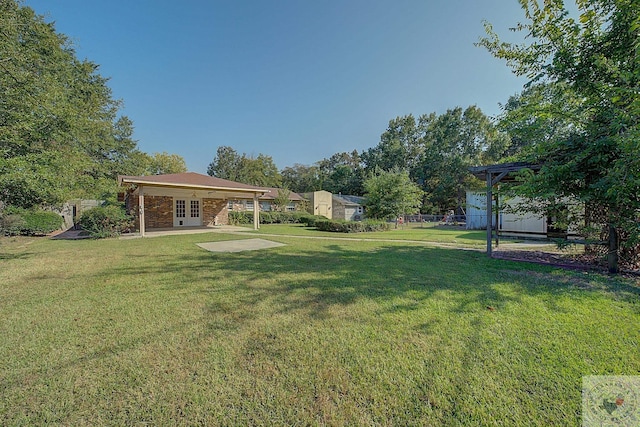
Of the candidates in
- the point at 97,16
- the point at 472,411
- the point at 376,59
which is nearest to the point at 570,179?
the point at 472,411

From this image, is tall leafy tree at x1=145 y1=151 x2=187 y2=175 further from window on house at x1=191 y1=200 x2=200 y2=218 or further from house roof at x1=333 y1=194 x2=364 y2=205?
house roof at x1=333 y1=194 x2=364 y2=205

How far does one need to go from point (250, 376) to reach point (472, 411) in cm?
174

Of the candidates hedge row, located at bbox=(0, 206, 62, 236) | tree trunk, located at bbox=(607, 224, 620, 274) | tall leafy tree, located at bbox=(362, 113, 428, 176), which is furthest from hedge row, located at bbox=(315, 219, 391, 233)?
tall leafy tree, located at bbox=(362, 113, 428, 176)

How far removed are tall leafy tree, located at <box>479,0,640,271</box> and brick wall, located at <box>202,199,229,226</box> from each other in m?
18.4

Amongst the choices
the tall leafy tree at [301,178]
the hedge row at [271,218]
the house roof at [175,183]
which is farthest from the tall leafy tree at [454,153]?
the house roof at [175,183]

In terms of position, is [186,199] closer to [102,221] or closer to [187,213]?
[187,213]

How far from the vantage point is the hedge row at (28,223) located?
11.6m

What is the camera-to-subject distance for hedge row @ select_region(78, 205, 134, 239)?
11047mm

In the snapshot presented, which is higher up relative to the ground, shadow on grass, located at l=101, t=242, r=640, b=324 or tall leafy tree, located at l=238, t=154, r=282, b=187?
tall leafy tree, located at l=238, t=154, r=282, b=187

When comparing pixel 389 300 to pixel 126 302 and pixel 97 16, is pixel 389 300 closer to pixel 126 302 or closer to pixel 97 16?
pixel 126 302

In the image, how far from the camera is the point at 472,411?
1.75 m

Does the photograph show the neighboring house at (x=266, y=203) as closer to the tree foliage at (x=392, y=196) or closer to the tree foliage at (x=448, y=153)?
the tree foliage at (x=392, y=196)

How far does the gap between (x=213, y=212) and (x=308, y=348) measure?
18081 millimetres

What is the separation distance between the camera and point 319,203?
99.7 ft
